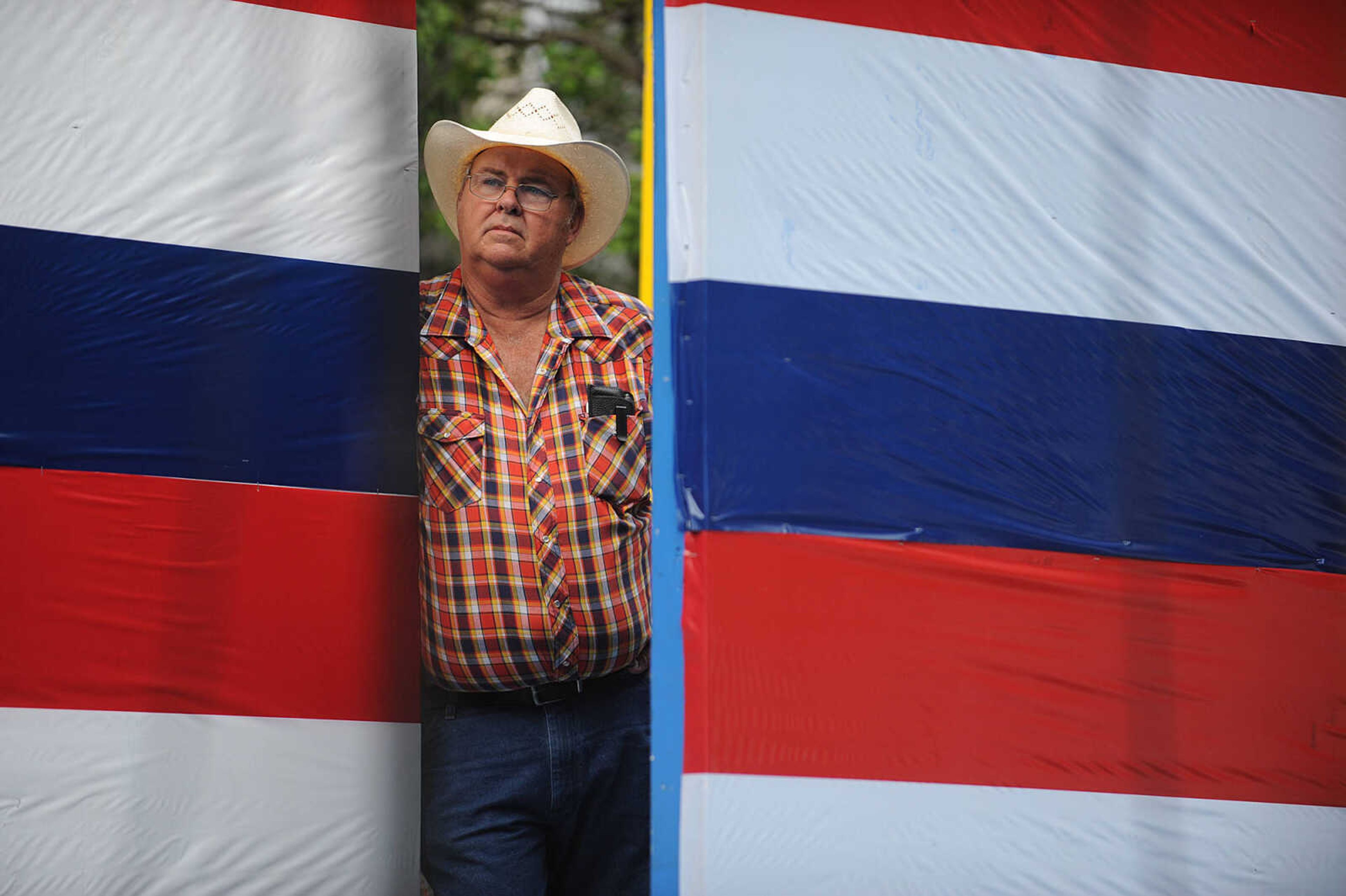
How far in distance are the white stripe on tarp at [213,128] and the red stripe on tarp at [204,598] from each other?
37cm

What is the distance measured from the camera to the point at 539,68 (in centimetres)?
582

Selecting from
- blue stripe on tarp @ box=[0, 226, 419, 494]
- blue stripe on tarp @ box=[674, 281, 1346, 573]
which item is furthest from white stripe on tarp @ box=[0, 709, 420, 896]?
blue stripe on tarp @ box=[674, 281, 1346, 573]

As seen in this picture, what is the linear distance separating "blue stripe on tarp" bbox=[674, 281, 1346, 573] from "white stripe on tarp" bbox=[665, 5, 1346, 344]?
1.8 inches

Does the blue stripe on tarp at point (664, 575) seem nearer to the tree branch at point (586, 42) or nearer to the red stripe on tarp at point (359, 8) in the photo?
the red stripe on tarp at point (359, 8)

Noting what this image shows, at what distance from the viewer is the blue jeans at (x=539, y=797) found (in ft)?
6.48

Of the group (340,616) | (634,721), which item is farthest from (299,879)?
(634,721)

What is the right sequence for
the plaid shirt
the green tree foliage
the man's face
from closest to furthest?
1. the plaid shirt
2. the man's face
3. the green tree foliage

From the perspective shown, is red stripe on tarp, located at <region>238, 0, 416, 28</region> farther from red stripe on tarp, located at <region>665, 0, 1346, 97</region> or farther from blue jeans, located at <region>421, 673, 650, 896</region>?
blue jeans, located at <region>421, 673, 650, 896</region>

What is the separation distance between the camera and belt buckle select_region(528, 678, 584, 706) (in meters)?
2.01

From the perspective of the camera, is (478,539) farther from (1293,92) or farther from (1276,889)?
(1293,92)

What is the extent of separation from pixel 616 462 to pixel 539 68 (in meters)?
4.19

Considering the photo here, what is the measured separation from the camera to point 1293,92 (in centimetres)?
207

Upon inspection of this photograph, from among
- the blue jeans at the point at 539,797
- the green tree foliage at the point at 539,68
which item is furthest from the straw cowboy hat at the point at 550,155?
the green tree foliage at the point at 539,68

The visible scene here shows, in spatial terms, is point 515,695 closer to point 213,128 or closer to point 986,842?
point 986,842
